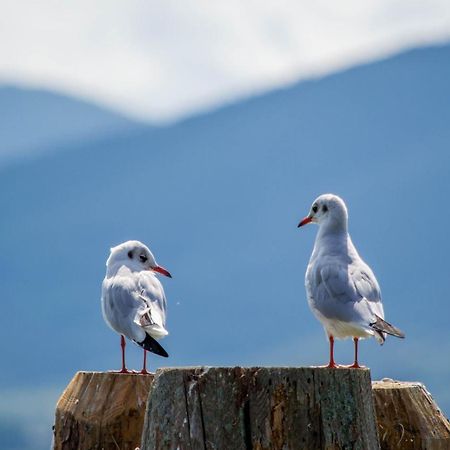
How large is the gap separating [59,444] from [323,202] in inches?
123

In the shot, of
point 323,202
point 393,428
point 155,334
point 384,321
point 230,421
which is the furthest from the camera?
point 323,202

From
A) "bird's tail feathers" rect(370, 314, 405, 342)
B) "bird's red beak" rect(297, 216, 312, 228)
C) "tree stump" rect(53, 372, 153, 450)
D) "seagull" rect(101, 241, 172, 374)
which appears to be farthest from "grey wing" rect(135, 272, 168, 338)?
"bird's tail feathers" rect(370, 314, 405, 342)

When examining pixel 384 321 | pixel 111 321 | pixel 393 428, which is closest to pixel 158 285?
pixel 111 321

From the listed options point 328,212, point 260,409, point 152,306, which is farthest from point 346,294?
point 260,409

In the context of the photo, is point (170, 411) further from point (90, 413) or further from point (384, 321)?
point (384, 321)

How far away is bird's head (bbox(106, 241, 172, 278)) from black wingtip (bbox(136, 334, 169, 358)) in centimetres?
119

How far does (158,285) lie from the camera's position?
306 inches

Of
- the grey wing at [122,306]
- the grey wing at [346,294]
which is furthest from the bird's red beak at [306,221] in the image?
the grey wing at [122,306]

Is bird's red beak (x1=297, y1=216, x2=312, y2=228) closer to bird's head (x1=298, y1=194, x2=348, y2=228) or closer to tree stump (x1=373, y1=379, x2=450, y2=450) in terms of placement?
bird's head (x1=298, y1=194, x2=348, y2=228)

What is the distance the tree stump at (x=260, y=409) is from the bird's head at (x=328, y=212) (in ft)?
11.6

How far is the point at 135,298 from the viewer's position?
24.2ft

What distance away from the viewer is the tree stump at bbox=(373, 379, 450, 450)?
5.45m

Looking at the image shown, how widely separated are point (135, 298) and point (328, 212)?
68.6 inches

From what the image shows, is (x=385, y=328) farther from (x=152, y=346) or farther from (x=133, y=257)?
(x=133, y=257)
